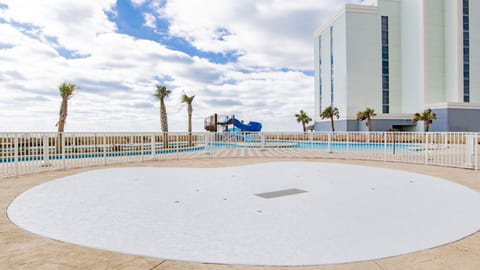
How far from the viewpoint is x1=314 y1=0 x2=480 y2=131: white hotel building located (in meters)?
30.3

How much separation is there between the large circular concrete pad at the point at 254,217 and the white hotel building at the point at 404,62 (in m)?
28.9

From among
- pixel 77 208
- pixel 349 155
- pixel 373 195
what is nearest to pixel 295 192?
pixel 373 195

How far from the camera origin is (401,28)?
34.2m

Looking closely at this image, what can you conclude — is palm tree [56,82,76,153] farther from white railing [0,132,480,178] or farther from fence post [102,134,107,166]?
fence post [102,134,107,166]

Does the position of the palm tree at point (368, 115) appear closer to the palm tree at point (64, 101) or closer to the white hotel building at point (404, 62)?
the white hotel building at point (404, 62)

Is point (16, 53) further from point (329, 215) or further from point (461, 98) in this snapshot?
point (461, 98)

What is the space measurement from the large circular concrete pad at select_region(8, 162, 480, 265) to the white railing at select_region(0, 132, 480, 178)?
285 cm

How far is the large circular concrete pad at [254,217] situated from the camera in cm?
236

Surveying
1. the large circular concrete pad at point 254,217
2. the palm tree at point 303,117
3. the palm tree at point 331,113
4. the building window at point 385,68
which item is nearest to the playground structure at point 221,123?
the palm tree at point 303,117

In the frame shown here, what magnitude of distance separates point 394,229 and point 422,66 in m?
35.1

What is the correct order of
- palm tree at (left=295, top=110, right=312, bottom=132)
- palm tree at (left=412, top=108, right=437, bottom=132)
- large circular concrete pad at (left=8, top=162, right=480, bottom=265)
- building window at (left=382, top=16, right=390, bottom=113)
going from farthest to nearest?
palm tree at (left=295, top=110, right=312, bottom=132) < building window at (left=382, top=16, right=390, bottom=113) < palm tree at (left=412, top=108, right=437, bottom=132) < large circular concrete pad at (left=8, top=162, right=480, bottom=265)

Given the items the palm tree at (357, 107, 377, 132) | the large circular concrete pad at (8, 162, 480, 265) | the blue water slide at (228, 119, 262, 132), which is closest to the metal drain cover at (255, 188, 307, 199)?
the large circular concrete pad at (8, 162, 480, 265)

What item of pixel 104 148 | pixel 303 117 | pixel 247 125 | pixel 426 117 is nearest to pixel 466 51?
pixel 426 117

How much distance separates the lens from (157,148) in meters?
11.1
